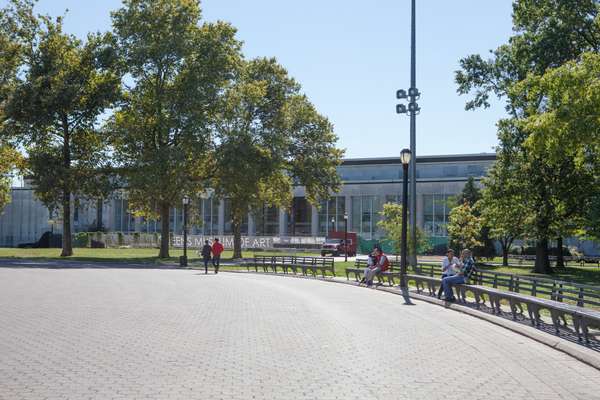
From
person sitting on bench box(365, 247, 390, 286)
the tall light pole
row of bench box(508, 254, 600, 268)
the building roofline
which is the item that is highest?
the building roofline

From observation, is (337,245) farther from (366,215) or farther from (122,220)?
(122,220)

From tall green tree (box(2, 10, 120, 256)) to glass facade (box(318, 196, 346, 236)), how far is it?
40.6 m

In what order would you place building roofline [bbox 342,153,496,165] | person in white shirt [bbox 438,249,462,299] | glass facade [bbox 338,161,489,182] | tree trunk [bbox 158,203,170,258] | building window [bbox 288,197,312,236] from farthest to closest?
building window [bbox 288,197,312,236]
building roofline [bbox 342,153,496,165]
glass facade [bbox 338,161,489,182]
tree trunk [bbox 158,203,170,258]
person in white shirt [bbox 438,249,462,299]

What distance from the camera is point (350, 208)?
8712 cm

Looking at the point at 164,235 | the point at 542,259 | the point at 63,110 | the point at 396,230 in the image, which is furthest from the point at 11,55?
the point at 542,259

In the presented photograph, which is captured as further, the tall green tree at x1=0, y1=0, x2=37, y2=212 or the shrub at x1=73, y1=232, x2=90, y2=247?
the shrub at x1=73, y1=232, x2=90, y2=247

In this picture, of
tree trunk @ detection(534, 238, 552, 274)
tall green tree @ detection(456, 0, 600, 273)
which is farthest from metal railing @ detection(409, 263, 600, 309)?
tree trunk @ detection(534, 238, 552, 274)

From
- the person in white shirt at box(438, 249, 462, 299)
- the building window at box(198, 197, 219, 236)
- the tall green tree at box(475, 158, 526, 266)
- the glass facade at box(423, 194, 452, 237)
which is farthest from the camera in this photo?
the building window at box(198, 197, 219, 236)

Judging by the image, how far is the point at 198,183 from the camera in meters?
51.7

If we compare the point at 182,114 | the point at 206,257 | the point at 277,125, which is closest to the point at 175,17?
the point at 182,114

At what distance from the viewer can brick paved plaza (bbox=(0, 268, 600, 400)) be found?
301 inches

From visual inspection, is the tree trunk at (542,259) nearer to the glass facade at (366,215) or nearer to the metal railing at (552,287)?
the metal railing at (552,287)

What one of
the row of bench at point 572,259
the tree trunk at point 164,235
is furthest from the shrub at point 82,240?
the row of bench at point 572,259

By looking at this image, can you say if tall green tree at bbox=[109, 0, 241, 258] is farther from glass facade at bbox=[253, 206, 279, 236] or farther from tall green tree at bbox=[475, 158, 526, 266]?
glass facade at bbox=[253, 206, 279, 236]
